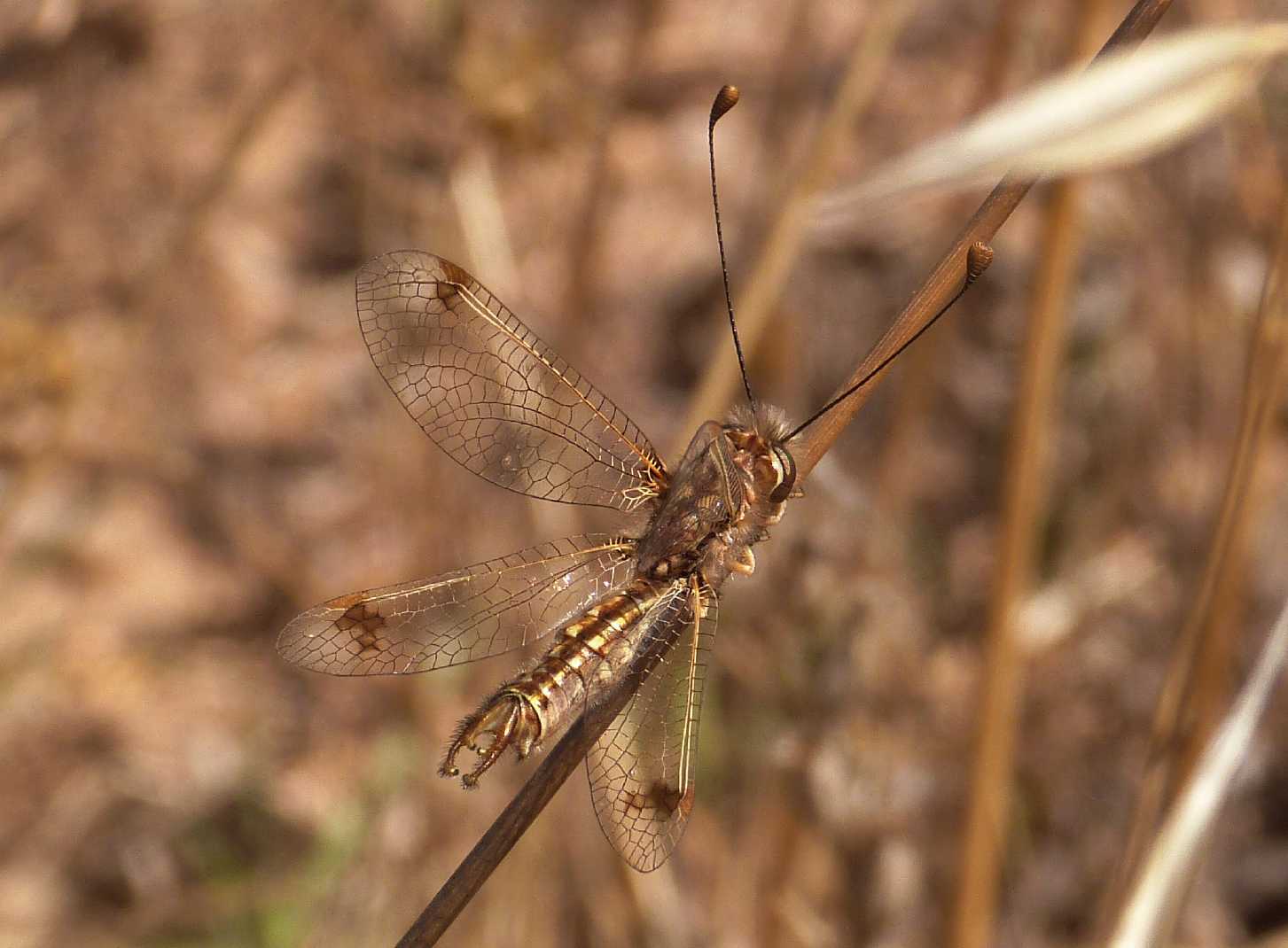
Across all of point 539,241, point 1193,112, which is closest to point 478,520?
point 539,241

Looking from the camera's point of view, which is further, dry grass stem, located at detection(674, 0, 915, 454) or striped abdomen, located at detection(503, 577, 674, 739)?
dry grass stem, located at detection(674, 0, 915, 454)

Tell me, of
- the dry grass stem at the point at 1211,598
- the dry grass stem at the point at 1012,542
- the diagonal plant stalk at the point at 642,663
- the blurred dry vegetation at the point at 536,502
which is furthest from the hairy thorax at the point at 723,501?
the blurred dry vegetation at the point at 536,502

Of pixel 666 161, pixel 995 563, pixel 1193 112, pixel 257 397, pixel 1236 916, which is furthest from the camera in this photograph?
pixel 666 161

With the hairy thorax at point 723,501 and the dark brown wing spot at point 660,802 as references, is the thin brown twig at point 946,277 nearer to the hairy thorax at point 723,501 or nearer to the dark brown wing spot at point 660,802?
the hairy thorax at point 723,501

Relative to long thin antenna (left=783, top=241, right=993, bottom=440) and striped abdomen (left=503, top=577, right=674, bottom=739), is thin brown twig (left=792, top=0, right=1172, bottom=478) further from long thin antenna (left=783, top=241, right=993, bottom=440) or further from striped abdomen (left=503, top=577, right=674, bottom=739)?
striped abdomen (left=503, top=577, right=674, bottom=739)

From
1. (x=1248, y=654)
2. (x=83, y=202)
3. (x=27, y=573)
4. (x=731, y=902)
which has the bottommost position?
(x=731, y=902)

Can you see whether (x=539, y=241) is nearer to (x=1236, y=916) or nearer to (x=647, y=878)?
(x=647, y=878)

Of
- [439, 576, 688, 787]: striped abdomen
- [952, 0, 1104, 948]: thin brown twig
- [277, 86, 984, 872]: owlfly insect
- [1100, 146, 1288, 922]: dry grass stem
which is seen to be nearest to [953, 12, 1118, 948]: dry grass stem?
[952, 0, 1104, 948]: thin brown twig

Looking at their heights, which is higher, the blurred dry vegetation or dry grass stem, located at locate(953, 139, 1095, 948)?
the blurred dry vegetation
